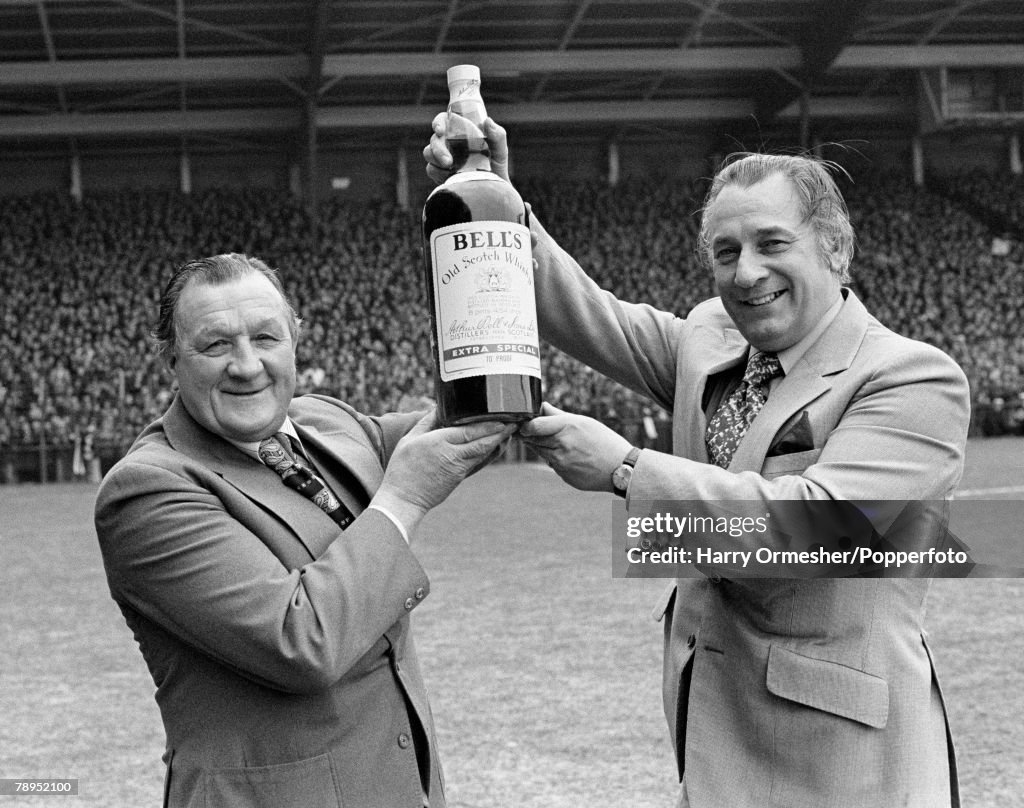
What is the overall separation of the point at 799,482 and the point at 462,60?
28.7m

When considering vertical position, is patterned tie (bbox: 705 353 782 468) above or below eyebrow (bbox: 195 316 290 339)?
below

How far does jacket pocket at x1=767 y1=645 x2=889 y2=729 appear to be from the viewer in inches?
85.0

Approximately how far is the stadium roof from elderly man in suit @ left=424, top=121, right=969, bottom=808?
24.4 m

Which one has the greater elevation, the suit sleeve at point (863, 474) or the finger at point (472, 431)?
the finger at point (472, 431)

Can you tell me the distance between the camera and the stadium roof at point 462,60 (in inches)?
1046

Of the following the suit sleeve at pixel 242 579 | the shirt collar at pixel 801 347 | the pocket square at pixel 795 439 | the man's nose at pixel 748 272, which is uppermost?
the man's nose at pixel 748 272

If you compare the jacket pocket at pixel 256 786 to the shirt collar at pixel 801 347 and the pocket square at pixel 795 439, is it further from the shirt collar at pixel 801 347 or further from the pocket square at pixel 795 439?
the shirt collar at pixel 801 347

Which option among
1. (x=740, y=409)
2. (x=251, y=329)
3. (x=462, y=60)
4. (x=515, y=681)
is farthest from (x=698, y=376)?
(x=462, y=60)

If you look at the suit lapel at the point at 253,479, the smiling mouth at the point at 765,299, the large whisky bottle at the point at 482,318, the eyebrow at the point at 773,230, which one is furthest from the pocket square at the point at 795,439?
the suit lapel at the point at 253,479

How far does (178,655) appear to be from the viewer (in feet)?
6.75

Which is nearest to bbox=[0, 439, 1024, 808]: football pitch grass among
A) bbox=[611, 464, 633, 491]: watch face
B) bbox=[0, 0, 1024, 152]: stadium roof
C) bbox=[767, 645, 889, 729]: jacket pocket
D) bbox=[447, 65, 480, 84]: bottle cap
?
bbox=[767, 645, 889, 729]: jacket pocket

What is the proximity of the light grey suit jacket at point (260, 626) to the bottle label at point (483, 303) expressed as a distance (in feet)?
1.00

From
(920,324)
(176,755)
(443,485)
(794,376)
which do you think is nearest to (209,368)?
(443,485)

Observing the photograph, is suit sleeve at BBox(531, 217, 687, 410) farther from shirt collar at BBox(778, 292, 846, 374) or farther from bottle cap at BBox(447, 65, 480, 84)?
bottle cap at BBox(447, 65, 480, 84)
